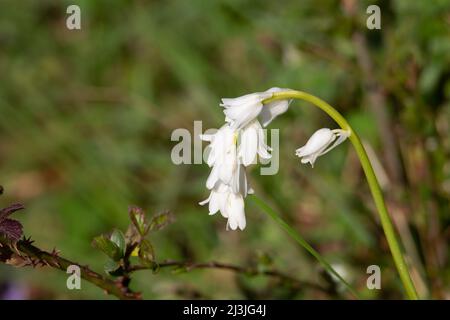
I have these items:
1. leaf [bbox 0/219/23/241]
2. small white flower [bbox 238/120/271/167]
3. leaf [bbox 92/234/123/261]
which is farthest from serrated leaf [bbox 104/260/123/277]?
small white flower [bbox 238/120/271/167]

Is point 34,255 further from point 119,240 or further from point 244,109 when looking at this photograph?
point 244,109

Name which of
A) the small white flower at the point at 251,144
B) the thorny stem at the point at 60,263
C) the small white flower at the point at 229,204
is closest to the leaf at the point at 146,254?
the thorny stem at the point at 60,263

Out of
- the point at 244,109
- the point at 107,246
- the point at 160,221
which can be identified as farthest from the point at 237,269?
the point at 244,109

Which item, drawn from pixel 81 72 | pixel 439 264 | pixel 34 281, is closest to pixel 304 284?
pixel 439 264

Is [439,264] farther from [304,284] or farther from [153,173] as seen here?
[153,173]

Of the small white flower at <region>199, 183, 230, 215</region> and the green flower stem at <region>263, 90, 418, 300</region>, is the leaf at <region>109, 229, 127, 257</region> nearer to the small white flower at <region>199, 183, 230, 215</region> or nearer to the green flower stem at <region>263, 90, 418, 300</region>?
the small white flower at <region>199, 183, 230, 215</region>
